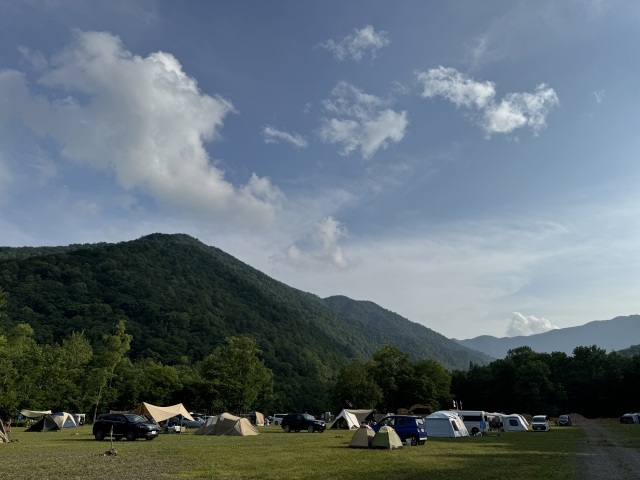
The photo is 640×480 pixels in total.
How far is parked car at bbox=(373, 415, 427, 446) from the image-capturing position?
97.9ft

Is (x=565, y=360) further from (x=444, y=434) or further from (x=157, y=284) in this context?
(x=157, y=284)

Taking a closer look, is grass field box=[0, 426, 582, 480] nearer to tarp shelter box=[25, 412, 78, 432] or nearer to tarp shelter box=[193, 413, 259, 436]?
tarp shelter box=[193, 413, 259, 436]

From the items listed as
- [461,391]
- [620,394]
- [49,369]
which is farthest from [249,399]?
[620,394]

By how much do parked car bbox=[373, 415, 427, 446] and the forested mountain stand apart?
90.3 meters

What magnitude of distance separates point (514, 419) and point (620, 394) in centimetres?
6023

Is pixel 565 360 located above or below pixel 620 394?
above

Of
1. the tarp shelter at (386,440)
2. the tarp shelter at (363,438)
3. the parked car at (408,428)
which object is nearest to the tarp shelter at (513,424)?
the parked car at (408,428)

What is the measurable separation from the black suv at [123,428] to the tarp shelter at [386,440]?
1639 centimetres

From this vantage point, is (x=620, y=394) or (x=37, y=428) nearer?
(x=37, y=428)

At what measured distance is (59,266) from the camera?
5655 inches

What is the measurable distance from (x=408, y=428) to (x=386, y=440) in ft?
13.2

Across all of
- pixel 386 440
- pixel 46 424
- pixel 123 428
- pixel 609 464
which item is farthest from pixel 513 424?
pixel 46 424

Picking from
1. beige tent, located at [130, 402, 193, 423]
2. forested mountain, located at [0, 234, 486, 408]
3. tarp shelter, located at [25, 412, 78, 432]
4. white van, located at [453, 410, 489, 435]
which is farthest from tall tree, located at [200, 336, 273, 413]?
white van, located at [453, 410, 489, 435]

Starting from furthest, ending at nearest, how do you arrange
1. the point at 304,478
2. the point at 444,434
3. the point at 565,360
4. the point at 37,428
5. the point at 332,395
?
1. the point at 565,360
2. the point at 332,395
3. the point at 37,428
4. the point at 444,434
5. the point at 304,478
